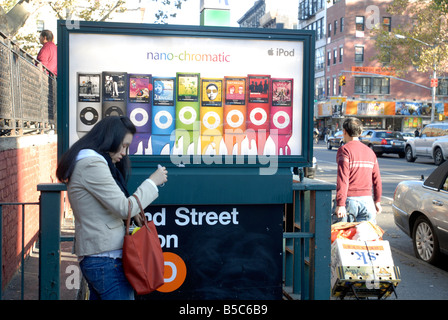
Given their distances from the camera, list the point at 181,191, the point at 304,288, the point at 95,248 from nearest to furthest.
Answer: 1. the point at 95,248
2. the point at 181,191
3. the point at 304,288

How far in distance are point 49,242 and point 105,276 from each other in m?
0.66

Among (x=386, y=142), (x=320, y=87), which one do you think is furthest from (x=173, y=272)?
(x=320, y=87)

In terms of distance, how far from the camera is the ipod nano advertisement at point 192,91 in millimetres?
3908

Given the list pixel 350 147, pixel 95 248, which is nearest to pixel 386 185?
pixel 350 147

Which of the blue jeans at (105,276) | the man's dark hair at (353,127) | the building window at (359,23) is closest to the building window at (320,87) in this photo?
the building window at (359,23)

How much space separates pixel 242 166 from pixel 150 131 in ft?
2.40

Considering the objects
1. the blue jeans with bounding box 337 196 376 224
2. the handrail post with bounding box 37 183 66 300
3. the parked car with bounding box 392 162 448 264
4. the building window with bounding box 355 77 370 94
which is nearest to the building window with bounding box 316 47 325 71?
the building window with bounding box 355 77 370 94

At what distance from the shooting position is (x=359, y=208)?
6.24m

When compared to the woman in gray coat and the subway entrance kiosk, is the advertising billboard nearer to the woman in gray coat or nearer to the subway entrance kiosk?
the subway entrance kiosk

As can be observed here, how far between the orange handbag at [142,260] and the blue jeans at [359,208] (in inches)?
137

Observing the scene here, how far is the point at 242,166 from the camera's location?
13.2ft

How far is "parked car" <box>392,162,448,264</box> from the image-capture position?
7180 millimetres

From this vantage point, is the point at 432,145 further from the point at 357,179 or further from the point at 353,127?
the point at 357,179

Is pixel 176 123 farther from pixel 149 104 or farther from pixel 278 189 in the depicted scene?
pixel 278 189
